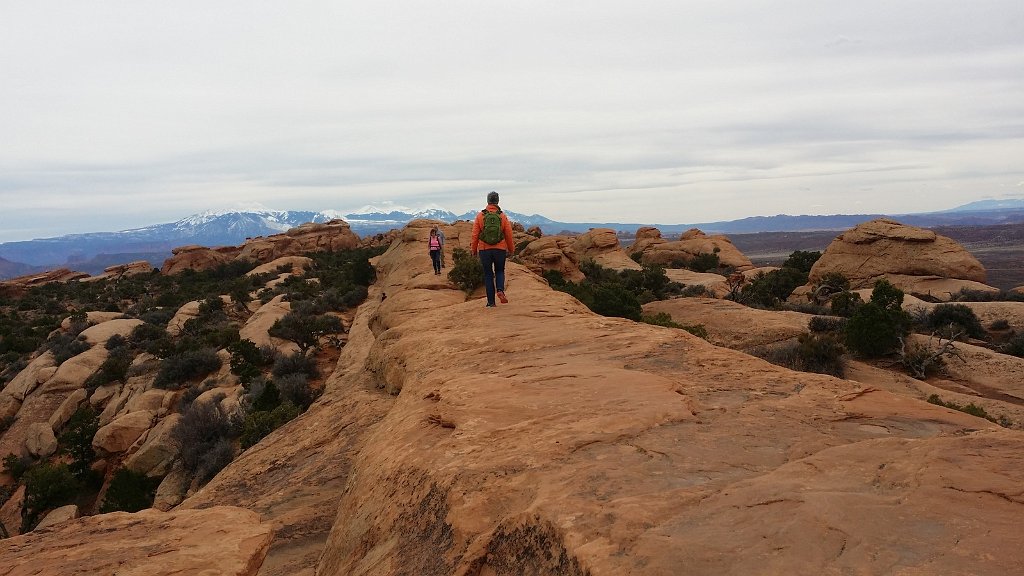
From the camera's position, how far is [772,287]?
1211 inches

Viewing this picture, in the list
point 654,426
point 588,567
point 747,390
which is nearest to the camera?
point 588,567

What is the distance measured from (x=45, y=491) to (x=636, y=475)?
1850 centimetres

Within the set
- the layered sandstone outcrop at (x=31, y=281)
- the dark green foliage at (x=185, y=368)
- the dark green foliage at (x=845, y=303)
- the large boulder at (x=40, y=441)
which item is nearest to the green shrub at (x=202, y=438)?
the dark green foliage at (x=185, y=368)

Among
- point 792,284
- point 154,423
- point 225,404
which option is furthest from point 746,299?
point 154,423

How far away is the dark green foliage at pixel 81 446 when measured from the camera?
52.9 feet

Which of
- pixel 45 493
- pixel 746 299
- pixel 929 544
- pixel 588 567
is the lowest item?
pixel 45 493

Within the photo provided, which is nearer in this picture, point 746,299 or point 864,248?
point 746,299

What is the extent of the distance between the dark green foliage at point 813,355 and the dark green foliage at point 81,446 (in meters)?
20.3

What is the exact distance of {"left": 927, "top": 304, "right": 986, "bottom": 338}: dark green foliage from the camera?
18.0 m

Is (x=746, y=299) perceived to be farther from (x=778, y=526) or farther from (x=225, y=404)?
(x=778, y=526)

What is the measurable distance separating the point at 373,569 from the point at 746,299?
90.9 ft

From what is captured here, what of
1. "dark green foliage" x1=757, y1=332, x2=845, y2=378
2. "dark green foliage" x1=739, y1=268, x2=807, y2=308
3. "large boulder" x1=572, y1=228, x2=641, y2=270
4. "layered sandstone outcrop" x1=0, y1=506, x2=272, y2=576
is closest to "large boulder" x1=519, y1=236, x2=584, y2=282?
"dark green foliage" x1=739, y1=268, x2=807, y2=308

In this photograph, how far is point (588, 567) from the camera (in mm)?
2863

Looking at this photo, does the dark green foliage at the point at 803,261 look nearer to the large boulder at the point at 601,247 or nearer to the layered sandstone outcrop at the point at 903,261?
the layered sandstone outcrop at the point at 903,261
